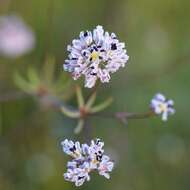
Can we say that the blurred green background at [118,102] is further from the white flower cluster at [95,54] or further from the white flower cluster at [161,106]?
the white flower cluster at [95,54]

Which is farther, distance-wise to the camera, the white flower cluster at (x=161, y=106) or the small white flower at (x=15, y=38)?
the small white flower at (x=15, y=38)

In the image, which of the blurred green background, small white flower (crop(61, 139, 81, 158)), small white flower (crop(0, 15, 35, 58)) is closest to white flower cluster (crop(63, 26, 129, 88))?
small white flower (crop(61, 139, 81, 158))

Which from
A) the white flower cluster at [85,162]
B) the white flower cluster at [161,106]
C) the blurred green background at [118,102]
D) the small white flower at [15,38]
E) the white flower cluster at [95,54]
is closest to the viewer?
the white flower cluster at [85,162]

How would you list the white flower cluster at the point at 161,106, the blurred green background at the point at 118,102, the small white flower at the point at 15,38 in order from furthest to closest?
the small white flower at the point at 15,38 < the blurred green background at the point at 118,102 < the white flower cluster at the point at 161,106

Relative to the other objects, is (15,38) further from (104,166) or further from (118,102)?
(104,166)

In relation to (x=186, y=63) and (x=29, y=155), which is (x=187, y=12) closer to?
(x=186, y=63)

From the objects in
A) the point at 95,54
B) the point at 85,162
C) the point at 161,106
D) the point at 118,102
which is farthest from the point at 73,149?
the point at 118,102

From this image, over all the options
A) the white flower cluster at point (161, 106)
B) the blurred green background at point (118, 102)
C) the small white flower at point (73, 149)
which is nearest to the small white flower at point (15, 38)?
the blurred green background at point (118, 102)
